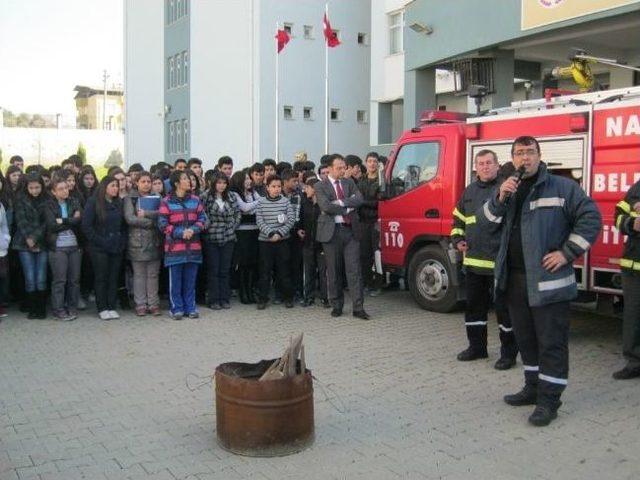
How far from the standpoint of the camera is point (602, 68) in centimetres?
1588

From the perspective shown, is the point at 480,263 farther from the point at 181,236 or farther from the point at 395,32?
the point at 395,32

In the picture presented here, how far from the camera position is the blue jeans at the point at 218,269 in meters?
9.62

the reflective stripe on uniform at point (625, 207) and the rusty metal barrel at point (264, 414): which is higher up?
the reflective stripe on uniform at point (625, 207)

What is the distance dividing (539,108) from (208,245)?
441cm

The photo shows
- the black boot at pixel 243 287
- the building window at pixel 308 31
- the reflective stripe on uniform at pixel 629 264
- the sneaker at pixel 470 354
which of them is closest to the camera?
the reflective stripe on uniform at pixel 629 264

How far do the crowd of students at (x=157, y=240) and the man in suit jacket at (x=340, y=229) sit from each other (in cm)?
27

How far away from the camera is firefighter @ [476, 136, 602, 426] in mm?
5020

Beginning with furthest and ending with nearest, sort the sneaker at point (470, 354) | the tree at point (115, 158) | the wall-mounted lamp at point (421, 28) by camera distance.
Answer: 1. the tree at point (115, 158)
2. the wall-mounted lamp at point (421, 28)
3. the sneaker at point (470, 354)

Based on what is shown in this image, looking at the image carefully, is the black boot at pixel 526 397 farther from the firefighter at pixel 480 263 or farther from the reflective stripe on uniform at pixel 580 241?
the reflective stripe on uniform at pixel 580 241

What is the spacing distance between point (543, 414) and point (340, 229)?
4347 mm

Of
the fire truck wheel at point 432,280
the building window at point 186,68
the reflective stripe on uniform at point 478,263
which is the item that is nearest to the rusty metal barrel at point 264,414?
the reflective stripe on uniform at point 478,263

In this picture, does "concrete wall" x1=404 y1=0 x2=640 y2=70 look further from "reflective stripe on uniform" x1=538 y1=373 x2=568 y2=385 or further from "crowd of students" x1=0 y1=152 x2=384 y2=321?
"reflective stripe on uniform" x1=538 y1=373 x2=568 y2=385

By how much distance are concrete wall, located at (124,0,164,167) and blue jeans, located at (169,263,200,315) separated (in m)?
32.7

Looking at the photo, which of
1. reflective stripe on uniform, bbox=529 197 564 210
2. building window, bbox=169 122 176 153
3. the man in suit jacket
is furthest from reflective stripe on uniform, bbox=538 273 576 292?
building window, bbox=169 122 176 153
